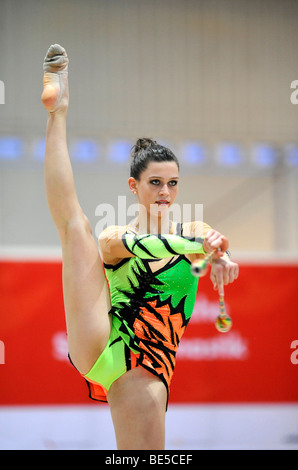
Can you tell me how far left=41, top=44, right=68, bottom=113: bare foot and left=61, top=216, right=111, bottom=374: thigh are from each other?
286mm

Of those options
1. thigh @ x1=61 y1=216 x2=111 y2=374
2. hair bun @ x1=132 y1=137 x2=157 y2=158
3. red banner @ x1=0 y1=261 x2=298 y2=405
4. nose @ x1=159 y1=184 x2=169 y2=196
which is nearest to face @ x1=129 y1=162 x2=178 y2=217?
nose @ x1=159 y1=184 x2=169 y2=196

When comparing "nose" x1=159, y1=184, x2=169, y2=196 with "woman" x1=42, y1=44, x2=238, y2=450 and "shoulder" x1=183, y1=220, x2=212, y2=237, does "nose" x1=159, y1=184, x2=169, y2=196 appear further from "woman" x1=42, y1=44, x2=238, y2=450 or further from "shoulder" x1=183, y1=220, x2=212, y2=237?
"shoulder" x1=183, y1=220, x2=212, y2=237

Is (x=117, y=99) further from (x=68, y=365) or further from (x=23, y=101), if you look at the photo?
(x=68, y=365)

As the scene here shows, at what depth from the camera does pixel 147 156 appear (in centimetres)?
150

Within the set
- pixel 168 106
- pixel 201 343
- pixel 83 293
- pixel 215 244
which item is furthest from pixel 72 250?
pixel 168 106

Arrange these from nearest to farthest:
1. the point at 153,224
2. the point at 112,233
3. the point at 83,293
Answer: the point at 83,293 < the point at 112,233 < the point at 153,224

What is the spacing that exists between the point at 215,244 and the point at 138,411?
43 cm

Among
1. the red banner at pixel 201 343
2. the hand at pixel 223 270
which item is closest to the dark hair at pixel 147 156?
the hand at pixel 223 270

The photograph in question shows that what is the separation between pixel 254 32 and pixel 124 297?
3.21 m

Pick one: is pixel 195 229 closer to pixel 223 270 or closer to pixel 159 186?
pixel 159 186

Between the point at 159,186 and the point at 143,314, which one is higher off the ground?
the point at 159,186

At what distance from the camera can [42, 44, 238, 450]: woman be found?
1.25 meters
